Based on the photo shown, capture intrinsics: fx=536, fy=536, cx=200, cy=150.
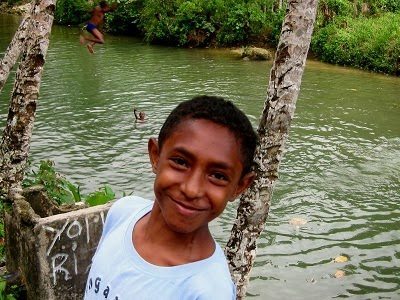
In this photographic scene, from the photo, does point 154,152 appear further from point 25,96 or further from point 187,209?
point 25,96

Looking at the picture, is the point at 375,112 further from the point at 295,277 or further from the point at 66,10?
the point at 66,10

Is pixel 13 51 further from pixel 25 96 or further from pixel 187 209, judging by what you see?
pixel 187 209

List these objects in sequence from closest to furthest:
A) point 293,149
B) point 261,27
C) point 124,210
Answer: point 124,210
point 293,149
point 261,27

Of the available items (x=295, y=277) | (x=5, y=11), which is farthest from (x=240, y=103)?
(x=5, y=11)

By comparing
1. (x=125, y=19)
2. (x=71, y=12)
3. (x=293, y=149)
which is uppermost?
(x=125, y=19)

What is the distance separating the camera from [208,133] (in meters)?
1.60

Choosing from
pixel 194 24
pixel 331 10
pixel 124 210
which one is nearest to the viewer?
pixel 124 210

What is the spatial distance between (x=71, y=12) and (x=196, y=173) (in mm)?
31994

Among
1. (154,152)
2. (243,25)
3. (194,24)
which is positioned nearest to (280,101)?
(154,152)

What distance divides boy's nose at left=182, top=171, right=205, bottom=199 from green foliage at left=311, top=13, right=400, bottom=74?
60.6 ft

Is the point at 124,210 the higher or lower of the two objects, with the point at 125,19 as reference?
higher

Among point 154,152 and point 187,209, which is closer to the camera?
point 187,209

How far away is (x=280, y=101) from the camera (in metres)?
3.13

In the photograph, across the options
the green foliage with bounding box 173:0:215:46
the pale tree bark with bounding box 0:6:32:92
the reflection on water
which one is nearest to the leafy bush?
the green foliage with bounding box 173:0:215:46
